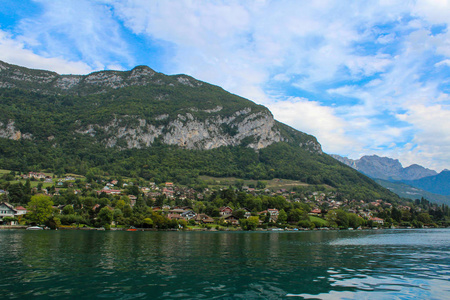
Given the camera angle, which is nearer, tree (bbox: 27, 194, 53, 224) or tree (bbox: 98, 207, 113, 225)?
tree (bbox: 27, 194, 53, 224)

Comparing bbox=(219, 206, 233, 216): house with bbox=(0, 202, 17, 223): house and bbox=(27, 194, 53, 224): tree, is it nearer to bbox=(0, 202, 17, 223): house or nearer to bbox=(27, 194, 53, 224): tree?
bbox=(27, 194, 53, 224): tree

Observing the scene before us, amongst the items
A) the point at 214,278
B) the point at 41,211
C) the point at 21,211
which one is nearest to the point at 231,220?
the point at 41,211

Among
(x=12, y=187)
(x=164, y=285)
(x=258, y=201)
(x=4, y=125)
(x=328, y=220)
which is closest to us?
(x=164, y=285)

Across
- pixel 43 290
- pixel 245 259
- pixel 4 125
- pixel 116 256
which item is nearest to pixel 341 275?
pixel 245 259

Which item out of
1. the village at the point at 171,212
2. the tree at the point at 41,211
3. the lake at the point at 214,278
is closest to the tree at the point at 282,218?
the village at the point at 171,212

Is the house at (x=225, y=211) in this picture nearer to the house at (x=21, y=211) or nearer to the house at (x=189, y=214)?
the house at (x=189, y=214)

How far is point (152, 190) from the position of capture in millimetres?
160625

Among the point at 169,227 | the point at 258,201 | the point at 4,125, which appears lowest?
the point at 169,227

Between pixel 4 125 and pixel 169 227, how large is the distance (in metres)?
168

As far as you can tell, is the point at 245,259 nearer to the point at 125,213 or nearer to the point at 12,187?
the point at 125,213

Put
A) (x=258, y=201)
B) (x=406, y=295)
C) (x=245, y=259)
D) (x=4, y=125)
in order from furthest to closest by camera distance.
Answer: (x=4, y=125) → (x=258, y=201) → (x=245, y=259) → (x=406, y=295)

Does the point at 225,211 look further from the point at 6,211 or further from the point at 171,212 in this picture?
the point at 6,211

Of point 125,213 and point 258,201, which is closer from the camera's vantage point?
point 125,213

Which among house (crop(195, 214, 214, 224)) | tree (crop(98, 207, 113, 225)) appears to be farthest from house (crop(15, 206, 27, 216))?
house (crop(195, 214, 214, 224))
